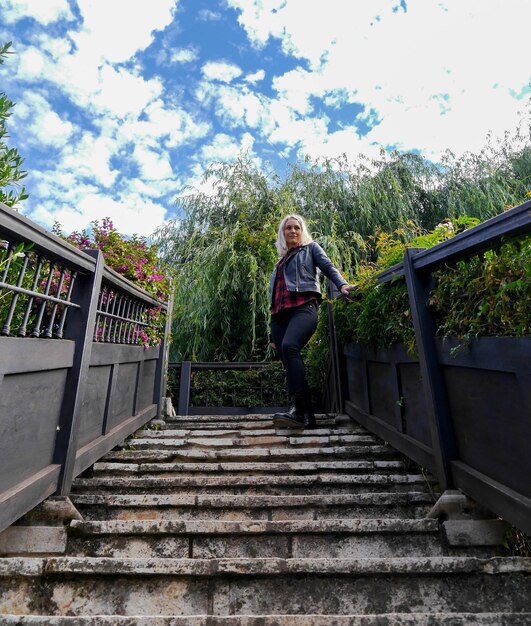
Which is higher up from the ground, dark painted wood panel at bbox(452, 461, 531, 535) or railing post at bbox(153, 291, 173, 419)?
railing post at bbox(153, 291, 173, 419)

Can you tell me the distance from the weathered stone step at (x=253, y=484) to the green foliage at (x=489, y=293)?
2.83 feet

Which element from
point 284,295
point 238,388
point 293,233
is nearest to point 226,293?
point 238,388

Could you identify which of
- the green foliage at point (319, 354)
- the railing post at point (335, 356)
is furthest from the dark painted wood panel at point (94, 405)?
the green foliage at point (319, 354)

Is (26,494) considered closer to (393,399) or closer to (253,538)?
(253,538)

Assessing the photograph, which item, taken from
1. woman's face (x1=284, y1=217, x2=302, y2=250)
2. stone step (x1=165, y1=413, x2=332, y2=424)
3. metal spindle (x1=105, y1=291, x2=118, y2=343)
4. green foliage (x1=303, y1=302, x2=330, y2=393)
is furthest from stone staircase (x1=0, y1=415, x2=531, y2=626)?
green foliage (x1=303, y1=302, x2=330, y2=393)

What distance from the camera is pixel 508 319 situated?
4.16 feet

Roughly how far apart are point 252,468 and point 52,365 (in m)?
1.17

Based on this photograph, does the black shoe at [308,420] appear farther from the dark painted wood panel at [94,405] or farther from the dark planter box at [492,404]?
the dark painted wood panel at [94,405]

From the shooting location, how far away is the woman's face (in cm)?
312

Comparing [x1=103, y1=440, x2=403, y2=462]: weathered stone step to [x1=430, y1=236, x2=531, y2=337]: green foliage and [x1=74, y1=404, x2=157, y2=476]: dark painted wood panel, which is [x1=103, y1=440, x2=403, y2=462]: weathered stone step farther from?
[x1=430, y1=236, x2=531, y2=337]: green foliage

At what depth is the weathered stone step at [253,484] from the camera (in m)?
1.88

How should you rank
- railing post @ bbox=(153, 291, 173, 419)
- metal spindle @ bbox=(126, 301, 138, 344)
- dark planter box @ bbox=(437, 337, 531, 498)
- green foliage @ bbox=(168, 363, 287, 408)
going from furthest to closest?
green foliage @ bbox=(168, 363, 287, 408) → railing post @ bbox=(153, 291, 173, 419) → metal spindle @ bbox=(126, 301, 138, 344) → dark planter box @ bbox=(437, 337, 531, 498)

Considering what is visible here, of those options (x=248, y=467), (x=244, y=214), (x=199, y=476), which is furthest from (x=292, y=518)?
(x=244, y=214)

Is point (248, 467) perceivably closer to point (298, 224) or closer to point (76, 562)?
point (76, 562)
